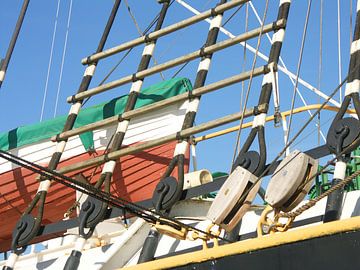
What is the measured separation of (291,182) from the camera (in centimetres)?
513

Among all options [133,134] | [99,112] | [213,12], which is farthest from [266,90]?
[99,112]

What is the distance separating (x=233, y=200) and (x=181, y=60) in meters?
2.52

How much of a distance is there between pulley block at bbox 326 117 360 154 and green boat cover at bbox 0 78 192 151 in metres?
4.42

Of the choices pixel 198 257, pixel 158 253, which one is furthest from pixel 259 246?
pixel 158 253

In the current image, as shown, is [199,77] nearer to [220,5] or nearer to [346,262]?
[220,5]

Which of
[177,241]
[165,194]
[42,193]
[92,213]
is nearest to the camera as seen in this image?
[165,194]

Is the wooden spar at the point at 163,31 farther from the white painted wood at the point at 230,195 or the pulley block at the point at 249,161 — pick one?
the white painted wood at the point at 230,195

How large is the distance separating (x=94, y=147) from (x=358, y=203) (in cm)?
507

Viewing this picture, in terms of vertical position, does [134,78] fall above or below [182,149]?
above

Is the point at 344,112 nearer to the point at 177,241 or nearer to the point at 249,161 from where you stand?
the point at 249,161

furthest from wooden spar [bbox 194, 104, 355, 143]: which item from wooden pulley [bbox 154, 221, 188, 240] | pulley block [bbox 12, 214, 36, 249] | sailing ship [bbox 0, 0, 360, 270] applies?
wooden pulley [bbox 154, 221, 188, 240]

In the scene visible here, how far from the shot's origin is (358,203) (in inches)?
229

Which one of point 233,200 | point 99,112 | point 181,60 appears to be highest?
point 99,112

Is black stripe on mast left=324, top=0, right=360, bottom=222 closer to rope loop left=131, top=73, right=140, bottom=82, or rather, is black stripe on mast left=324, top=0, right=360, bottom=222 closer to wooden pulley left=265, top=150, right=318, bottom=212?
wooden pulley left=265, top=150, right=318, bottom=212
